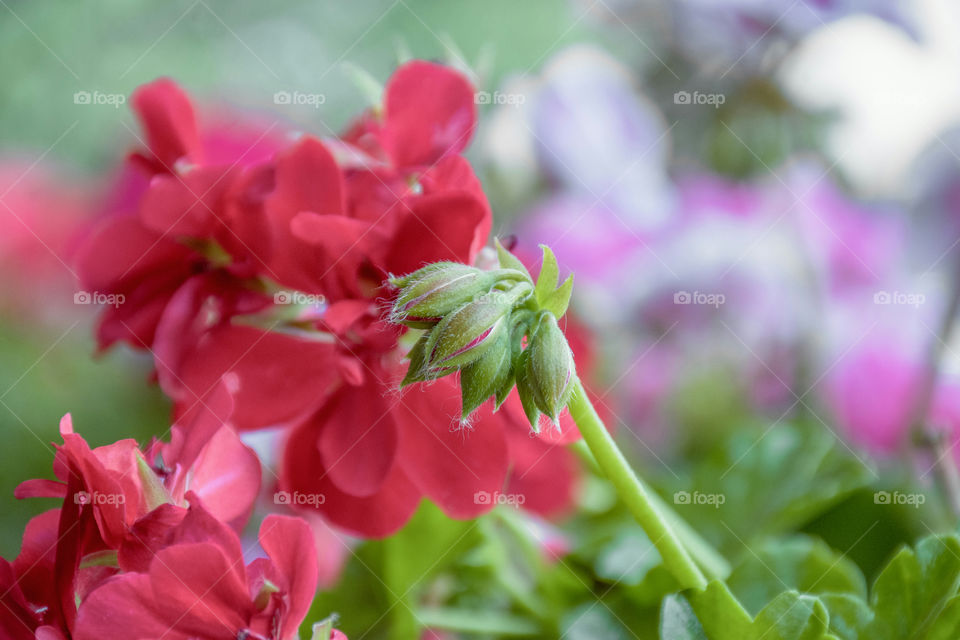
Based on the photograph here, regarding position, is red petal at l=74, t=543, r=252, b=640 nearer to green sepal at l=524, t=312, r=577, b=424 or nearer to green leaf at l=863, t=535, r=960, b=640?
green sepal at l=524, t=312, r=577, b=424

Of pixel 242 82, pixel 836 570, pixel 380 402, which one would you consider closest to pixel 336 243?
pixel 380 402

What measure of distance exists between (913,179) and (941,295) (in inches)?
3.1

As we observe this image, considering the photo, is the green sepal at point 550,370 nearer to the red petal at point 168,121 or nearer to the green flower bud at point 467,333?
the green flower bud at point 467,333

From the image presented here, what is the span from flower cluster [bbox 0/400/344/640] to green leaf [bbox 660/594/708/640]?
10 cm

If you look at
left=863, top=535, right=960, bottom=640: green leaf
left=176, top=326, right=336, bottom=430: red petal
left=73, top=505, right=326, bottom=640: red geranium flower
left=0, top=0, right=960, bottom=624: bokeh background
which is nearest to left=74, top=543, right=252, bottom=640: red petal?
left=73, top=505, right=326, bottom=640: red geranium flower

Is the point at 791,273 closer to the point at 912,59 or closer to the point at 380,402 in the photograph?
the point at 912,59

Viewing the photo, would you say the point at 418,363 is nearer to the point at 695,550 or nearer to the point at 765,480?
the point at 695,550

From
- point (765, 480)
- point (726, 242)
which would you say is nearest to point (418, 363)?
point (765, 480)

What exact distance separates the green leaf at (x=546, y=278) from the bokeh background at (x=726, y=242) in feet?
0.82

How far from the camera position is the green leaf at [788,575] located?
368mm

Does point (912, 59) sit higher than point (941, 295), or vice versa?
point (912, 59)

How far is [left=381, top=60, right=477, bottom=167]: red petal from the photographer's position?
1.16 ft

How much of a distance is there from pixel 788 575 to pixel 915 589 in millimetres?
80

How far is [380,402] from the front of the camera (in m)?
0.34
